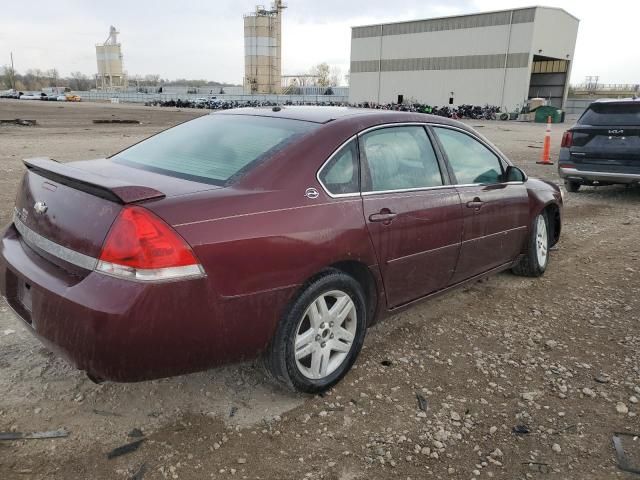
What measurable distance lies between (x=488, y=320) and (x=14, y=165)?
10142mm

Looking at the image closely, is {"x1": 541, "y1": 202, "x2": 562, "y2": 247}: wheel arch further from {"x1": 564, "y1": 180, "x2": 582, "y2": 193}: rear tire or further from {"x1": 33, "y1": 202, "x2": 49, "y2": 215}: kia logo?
{"x1": 564, "y1": 180, "x2": 582, "y2": 193}: rear tire

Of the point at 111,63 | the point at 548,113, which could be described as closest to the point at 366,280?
the point at 548,113

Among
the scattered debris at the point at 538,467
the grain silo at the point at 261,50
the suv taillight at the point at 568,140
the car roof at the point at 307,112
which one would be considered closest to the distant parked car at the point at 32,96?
the grain silo at the point at 261,50

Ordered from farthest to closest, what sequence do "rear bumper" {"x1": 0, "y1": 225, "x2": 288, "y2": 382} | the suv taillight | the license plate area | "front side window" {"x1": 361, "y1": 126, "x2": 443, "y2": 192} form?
the suv taillight
"front side window" {"x1": 361, "y1": 126, "x2": 443, "y2": 192}
the license plate area
"rear bumper" {"x1": 0, "y1": 225, "x2": 288, "y2": 382}

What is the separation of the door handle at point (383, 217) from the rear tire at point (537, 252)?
2161mm

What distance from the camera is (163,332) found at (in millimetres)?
2350

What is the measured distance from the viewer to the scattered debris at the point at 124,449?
2.52m

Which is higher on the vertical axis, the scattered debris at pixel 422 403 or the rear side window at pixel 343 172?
the rear side window at pixel 343 172

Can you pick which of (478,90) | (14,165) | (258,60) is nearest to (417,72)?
(478,90)

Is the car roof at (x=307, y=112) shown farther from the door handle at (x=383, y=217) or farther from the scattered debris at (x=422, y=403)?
the scattered debris at (x=422, y=403)

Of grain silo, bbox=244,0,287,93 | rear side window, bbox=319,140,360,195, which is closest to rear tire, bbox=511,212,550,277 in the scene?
rear side window, bbox=319,140,360,195

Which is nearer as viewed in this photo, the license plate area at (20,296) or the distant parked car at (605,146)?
the license plate area at (20,296)

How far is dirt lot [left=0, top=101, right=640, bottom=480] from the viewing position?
2520 millimetres

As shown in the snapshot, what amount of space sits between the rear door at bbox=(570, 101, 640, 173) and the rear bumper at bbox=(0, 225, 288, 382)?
8.20m
